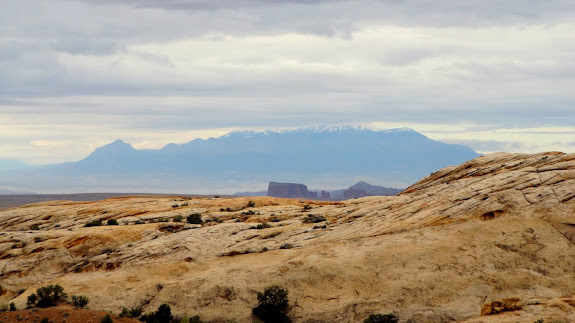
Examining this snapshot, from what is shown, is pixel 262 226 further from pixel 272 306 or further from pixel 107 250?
pixel 272 306

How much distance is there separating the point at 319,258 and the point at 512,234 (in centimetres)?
1375

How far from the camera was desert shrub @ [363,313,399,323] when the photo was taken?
3538 centimetres

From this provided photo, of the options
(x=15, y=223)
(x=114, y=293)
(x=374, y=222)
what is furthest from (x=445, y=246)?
(x=15, y=223)

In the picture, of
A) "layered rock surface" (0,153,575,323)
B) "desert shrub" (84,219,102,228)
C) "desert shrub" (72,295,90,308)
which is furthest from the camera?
"desert shrub" (84,219,102,228)

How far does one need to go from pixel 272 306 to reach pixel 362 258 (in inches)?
314

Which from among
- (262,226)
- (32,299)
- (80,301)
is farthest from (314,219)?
(32,299)

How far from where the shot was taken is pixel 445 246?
4228 cm

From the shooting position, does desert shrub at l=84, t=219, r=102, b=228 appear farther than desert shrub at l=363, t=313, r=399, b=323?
Yes

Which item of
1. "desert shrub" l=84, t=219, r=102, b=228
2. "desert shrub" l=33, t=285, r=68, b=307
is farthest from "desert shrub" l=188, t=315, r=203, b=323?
"desert shrub" l=84, t=219, r=102, b=228

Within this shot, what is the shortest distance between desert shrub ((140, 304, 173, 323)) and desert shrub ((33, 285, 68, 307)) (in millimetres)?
7564

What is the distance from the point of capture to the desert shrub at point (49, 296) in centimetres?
4262

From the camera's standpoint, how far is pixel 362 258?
42719 millimetres

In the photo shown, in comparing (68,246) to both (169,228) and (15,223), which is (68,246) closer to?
(169,228)

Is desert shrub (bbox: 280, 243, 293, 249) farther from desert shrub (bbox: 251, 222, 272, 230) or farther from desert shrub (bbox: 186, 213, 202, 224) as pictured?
desert shrub (bbox: 186, 213, 202, 224)
